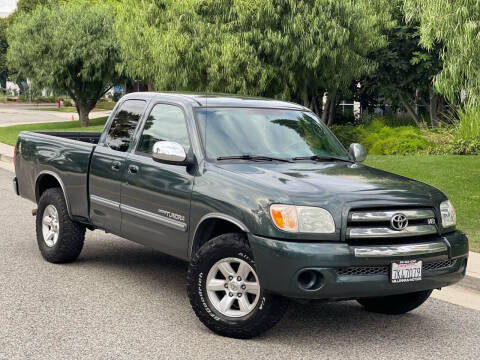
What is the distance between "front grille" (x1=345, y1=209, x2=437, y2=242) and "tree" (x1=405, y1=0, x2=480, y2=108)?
7.60m

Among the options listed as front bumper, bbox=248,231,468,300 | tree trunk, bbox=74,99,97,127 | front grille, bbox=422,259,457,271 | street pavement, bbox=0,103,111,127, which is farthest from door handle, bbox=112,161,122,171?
street pavement, bbox=0,103,111,127

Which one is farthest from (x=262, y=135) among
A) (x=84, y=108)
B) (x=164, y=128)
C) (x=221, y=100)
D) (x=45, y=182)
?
(x=84, y=108)

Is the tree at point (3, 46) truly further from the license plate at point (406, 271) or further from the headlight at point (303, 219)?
the license plate at point (406, 271)

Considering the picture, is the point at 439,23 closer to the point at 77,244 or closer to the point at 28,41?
the point at 77,244

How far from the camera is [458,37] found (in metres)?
12.9

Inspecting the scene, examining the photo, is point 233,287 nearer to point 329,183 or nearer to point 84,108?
point 329,183

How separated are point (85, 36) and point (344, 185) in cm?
2932

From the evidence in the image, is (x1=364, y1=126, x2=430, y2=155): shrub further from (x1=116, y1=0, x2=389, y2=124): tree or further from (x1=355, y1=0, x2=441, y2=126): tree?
(x1=355, y1=0, x2=441, y2=126): tree

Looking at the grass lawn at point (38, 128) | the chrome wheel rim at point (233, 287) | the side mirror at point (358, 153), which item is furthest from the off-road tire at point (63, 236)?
the grass lawn at point (38, 128)

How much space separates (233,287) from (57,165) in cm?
324

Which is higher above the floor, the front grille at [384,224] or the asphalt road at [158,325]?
the front grille at [384,224]

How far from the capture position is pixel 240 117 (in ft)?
22.5

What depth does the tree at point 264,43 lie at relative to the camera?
21406 mm

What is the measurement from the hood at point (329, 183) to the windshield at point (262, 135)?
Result: 0.27 m
